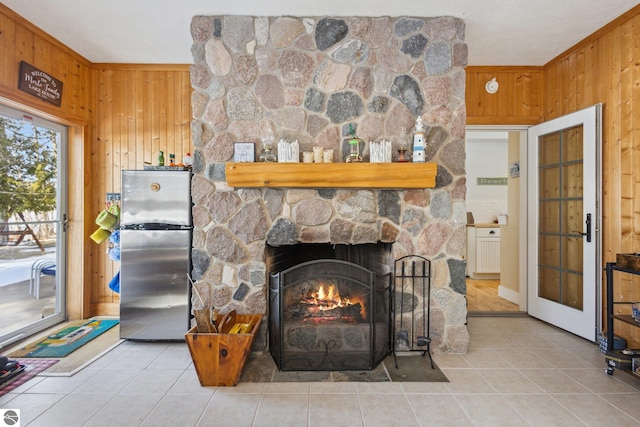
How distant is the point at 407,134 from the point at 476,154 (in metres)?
3.84

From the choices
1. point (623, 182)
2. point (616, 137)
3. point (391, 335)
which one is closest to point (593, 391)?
point (391, 335)

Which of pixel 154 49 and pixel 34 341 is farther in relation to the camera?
pixel 154 49

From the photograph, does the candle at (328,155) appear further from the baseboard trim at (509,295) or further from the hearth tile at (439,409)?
the baseboard trim at (509,295)

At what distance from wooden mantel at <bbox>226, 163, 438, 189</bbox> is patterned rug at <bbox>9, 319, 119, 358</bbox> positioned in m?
2.04

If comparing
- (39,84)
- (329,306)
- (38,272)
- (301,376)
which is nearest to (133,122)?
(39,84)

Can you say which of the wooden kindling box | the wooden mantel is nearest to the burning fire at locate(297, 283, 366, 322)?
the wooden kindling box

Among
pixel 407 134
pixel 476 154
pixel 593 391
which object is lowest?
pixel 593 391

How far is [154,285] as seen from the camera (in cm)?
276

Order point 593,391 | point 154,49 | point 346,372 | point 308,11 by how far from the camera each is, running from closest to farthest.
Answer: point 593,391, point 346,372, point 308,11, point 154,49

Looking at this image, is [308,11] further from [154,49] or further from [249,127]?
[154,49]

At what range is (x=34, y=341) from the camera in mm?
2781

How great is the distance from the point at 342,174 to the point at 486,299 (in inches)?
115

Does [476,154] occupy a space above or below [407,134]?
above

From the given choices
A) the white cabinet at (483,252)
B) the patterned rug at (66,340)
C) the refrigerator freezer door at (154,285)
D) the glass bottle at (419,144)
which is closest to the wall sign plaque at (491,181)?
the white cabinet at (483,252)
